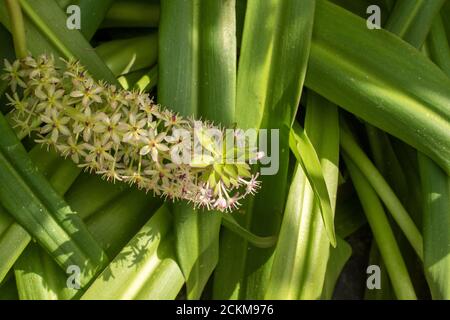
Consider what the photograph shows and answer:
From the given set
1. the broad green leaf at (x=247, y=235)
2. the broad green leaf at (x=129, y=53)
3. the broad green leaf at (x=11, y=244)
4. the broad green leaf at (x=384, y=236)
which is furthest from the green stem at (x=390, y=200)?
the broad green leaf at (x=11, y=244)

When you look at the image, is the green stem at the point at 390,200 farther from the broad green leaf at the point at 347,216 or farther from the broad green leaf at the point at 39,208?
the broad green leaf at the point at 39,208

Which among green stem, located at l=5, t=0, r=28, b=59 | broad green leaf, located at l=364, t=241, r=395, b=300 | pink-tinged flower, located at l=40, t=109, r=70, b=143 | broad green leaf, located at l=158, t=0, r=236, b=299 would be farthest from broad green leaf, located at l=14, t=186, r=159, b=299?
broad green leaf, located at l=364, t=241, r=395, b=300

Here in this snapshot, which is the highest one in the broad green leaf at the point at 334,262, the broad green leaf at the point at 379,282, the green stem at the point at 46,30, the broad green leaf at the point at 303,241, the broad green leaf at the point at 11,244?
the green stem at the point at 46,30

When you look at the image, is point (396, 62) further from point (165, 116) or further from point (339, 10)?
point (165, 116)

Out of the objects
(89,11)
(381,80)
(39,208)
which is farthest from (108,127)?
(381,80)
